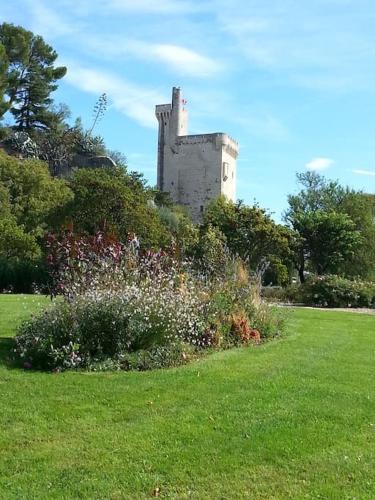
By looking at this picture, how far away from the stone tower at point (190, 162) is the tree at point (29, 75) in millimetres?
17825

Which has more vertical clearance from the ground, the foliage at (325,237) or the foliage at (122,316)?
the foliage at (325,237)

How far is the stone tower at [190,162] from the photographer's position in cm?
7044

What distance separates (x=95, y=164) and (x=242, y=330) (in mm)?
49525

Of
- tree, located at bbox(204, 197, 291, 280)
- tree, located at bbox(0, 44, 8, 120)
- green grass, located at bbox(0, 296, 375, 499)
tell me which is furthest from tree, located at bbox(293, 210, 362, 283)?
green grass, located at bbox(0, 296, 375, 499)

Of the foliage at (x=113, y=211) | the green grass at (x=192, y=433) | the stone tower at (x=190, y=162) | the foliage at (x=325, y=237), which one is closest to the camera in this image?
the green grass at (x=192, y=433)

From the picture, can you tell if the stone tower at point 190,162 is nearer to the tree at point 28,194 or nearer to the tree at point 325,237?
the tree at point 325,237

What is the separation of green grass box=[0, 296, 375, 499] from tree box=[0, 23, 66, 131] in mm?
48401

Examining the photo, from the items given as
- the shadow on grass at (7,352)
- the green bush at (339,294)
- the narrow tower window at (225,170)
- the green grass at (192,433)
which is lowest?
the green grass at (192,433)

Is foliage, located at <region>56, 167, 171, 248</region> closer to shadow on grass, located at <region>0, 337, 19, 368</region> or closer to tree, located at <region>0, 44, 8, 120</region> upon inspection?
shadow on grass, located at <region>0, 337, 19, 368</region>

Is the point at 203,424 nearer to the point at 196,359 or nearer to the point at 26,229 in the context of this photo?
the point at 196,359

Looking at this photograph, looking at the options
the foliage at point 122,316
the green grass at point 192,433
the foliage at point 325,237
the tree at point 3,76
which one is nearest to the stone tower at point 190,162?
the tree at point 3,76

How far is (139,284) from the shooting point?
839cm

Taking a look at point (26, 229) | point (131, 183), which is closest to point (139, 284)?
point (131, 183)

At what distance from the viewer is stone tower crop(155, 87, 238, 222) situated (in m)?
70.4
